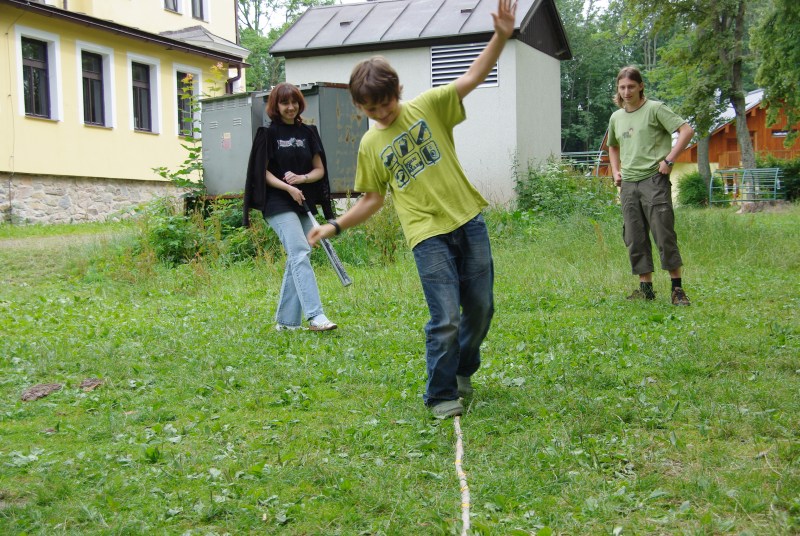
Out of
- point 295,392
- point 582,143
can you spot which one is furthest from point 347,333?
point 582,143

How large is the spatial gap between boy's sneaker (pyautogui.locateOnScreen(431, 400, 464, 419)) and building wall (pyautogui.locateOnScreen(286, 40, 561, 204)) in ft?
45.8

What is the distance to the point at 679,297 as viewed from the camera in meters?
7.38

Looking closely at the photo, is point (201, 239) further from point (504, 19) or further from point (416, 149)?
point (504, 19)

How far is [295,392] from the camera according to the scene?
16.5ft

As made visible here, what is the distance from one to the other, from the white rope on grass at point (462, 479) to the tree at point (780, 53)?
365 inches

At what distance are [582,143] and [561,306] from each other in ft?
203

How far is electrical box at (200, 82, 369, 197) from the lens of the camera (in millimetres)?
13500

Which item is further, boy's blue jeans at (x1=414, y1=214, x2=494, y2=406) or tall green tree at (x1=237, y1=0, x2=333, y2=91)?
tall green tree at (x1=237, y1=0, x2=333, y2=91)

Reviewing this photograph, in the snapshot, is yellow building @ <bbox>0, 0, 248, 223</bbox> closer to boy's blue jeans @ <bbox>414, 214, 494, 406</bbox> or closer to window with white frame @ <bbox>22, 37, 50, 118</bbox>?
window with white frame @ <bbox>22, 37, 50, 118</bbox>

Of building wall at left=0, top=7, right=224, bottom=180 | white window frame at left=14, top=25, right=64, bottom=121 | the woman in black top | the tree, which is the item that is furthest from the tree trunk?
the woman in black top

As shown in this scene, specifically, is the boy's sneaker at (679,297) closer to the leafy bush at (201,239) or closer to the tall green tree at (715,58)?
the leafy bush at (201,239)

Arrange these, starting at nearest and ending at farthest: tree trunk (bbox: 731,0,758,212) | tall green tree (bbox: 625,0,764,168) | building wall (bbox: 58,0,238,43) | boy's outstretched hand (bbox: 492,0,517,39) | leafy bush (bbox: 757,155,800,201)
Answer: boy's outstretched hand (bbox: 492,0,517,39) → building wall (bbox: 58,0,238,43) → tall green tree (bbox: 625,0,764,168) → tree trunk (bbox: 731,0,758,212) → leafy bush (bbox: 757,155,800,201)

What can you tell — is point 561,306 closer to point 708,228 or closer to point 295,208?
point 295,208

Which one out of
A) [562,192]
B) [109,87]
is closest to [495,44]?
[562,192]
